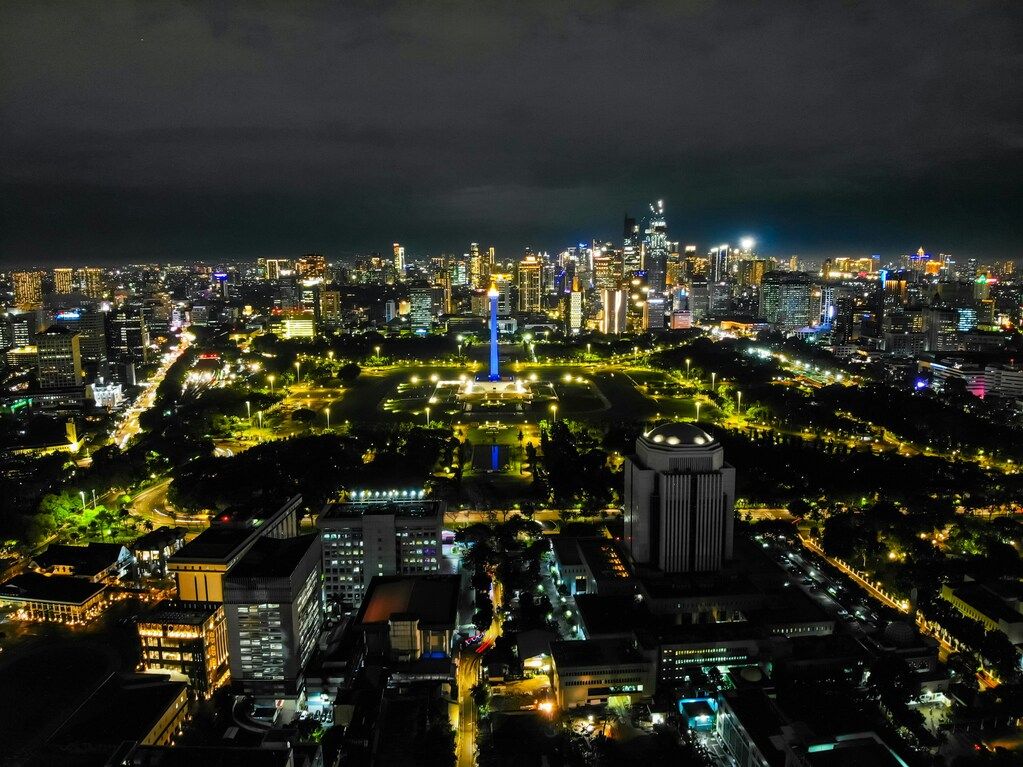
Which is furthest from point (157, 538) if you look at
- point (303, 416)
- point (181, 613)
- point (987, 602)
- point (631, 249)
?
point (631, 249)

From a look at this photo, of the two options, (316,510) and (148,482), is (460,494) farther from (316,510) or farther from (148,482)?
(148,482)

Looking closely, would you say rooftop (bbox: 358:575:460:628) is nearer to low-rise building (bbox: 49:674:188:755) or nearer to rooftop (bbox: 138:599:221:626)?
rooftop (bbox: 138:599:221:626)

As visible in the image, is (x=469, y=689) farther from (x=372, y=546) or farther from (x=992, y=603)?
(x=992, y=603)

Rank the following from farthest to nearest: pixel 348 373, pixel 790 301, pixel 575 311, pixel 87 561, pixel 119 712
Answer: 1. pixel 790 301
2. pixel 575 311
3. pixel 348 373
4. pixel 87 561
5. pixel 119 712

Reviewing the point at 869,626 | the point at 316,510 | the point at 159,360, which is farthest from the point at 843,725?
the point at 159,360

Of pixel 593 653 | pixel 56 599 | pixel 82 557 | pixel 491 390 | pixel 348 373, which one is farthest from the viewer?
pixel 348 373

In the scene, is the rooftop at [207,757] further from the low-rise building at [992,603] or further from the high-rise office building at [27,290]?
the high-rise office building at [27,290]

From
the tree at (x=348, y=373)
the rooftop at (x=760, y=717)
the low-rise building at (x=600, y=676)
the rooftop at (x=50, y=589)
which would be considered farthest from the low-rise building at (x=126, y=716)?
the tree at (x=348, y=373)
